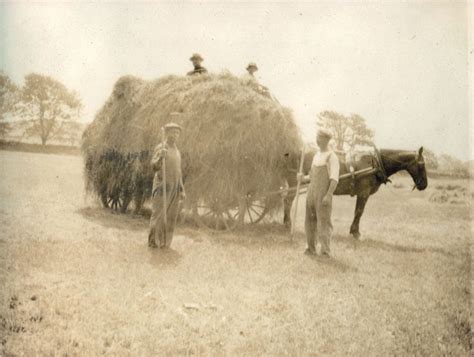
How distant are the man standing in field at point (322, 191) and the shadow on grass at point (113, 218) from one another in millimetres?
2835

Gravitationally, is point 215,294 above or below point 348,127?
below

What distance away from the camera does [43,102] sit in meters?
6.05

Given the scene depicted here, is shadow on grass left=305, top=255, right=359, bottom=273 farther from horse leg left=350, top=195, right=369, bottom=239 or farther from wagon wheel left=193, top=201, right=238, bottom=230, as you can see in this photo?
wagon wheel left=193, top=201, right=238, bottom=230

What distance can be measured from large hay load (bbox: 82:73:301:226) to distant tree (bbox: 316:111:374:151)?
989 mm

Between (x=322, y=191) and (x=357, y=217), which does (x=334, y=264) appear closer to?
(x=322, y=191)

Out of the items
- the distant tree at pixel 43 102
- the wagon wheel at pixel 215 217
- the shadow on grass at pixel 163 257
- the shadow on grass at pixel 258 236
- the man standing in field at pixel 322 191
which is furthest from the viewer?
the wagon wheel at pixel 215 217

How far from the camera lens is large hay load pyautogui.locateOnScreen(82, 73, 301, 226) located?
6.04 m

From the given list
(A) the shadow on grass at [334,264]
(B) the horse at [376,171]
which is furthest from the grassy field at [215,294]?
(B) the horse at [376,171]

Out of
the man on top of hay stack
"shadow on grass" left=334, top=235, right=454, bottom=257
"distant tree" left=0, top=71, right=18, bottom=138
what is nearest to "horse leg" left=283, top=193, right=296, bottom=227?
"shadow on grass" left=334, top=235, right=454, bottom=257

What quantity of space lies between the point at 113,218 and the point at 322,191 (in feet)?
13.4

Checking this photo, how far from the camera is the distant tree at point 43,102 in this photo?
4.82 m

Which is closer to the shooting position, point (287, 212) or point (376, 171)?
point (376, 171)

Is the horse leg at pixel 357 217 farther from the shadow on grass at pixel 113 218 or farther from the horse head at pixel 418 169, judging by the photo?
the shadow on grass at pixel 113 218

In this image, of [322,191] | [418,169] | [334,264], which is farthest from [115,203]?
[418,169]
